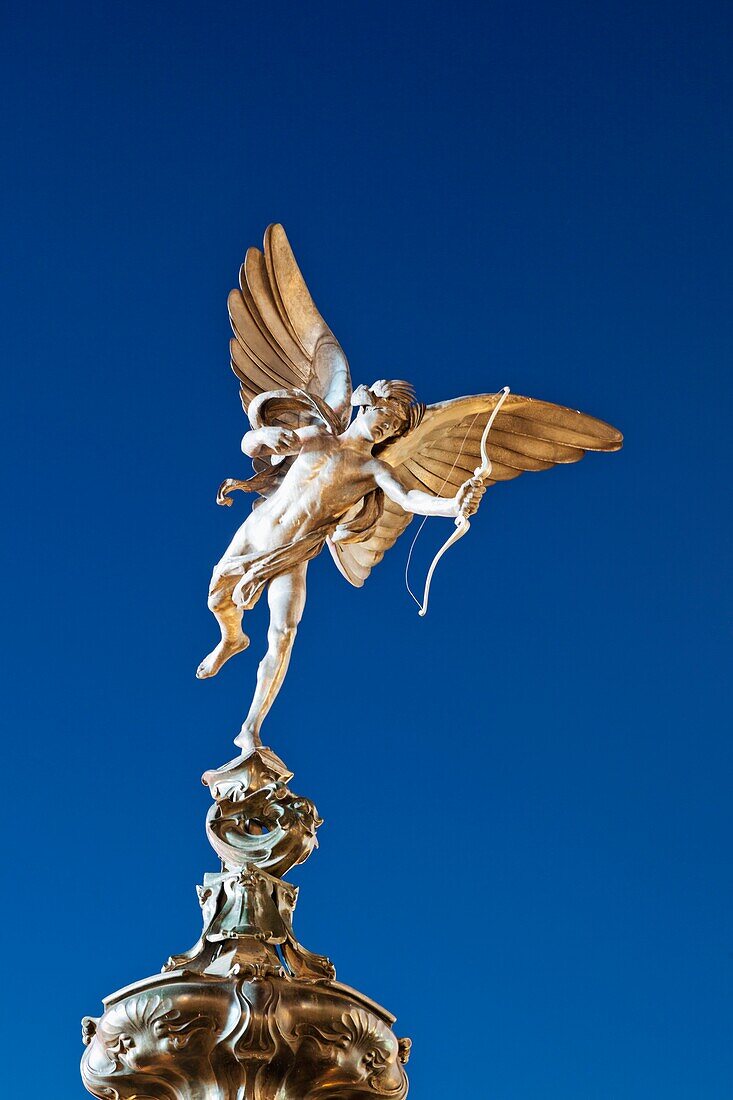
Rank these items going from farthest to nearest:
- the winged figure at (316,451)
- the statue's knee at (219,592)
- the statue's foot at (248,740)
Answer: the statue's knee at (219,592)
the winged figure at (316,451)
the statue's foot at (248,740)

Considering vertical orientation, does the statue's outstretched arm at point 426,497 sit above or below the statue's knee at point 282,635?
above

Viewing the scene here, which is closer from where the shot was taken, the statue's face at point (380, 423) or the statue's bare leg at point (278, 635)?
the statue's face at point (380, 423)

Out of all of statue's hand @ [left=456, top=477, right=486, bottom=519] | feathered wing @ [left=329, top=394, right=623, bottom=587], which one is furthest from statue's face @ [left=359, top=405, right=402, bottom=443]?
statue's hand @ [left=456, top=477, right=486, bottom=519]

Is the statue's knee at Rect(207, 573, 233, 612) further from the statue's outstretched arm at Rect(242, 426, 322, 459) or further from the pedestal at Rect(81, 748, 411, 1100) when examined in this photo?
the pedestal at Rect(81, 748, 411, 1100)

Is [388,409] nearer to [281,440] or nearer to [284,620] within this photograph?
[281,440]

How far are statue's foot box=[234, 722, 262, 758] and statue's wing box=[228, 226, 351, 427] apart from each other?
1652 millimetres

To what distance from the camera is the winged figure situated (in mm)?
7297

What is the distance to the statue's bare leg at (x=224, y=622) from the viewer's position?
7.45 m

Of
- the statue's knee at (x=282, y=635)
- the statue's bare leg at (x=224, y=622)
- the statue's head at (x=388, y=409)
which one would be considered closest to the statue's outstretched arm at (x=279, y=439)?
the statue's head at (x=388, y=409)

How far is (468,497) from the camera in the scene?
264 inches

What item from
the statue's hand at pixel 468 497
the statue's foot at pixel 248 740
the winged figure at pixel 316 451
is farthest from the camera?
the winged figure at pixel 316 451

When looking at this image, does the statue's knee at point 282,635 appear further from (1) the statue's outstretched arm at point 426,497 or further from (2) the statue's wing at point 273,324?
(2) the statue's wing at point 273,324

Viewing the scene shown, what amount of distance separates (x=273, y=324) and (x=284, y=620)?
1.52 m

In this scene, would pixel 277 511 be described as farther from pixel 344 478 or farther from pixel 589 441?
pixel 589 441
